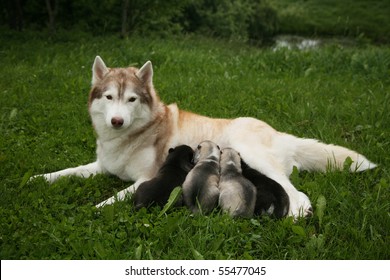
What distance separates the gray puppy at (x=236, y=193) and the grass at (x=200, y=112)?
0.12 m

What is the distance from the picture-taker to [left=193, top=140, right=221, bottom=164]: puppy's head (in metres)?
4.21

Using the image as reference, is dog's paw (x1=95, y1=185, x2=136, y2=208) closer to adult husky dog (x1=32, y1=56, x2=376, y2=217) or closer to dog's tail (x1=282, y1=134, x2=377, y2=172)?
adult husky dog (x1=32, y1=56, x2=376, y2=217)

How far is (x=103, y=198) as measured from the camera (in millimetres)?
4254

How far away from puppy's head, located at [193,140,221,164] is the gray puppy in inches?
10.9

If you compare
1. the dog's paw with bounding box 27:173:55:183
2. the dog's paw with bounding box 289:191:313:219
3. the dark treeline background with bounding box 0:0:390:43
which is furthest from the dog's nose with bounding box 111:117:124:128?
the dark treeline background with bounding box 0:0:390:43

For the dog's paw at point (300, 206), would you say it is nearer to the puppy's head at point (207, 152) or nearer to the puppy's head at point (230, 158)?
the puppy's head at point (230, 158)

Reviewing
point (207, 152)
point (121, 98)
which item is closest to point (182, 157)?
point (207, 152)

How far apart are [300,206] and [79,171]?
2.55m

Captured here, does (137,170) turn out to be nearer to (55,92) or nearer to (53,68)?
(55,92)

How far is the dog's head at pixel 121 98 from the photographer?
13.6ft

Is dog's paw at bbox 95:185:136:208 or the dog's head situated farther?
the dog's head

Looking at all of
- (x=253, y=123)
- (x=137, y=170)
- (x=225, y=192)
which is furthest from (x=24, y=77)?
(x=225, y=192)

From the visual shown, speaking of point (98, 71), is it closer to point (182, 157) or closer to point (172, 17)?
point (182, 157)

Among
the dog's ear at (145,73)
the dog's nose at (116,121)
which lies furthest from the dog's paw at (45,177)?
the dog's ear at (145,73)
